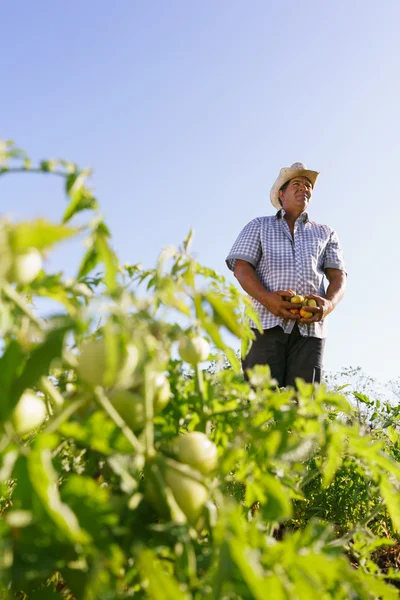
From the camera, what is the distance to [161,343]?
0.83 m

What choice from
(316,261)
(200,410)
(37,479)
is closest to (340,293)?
(316,261)

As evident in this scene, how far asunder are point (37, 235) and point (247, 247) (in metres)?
3.42

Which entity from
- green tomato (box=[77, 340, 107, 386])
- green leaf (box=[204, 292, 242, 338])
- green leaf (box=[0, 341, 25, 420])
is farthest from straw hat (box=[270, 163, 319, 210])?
green leaf (box=[0, 341, 25, 420])

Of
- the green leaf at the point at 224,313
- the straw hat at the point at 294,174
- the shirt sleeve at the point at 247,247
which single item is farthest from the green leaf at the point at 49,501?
the straw hat at the point at 294,174

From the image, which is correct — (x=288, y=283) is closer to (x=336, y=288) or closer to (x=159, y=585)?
(x=336, y=288)

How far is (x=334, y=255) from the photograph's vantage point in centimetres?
408

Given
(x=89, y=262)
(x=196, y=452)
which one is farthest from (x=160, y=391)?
(x=89, y=262)

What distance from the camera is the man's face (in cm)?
425

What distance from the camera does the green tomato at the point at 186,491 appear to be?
0.77m

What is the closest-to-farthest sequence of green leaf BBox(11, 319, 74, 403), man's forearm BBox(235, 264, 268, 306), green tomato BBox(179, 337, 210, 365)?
green leaf BBox(11, 319, 74, 403) < green tomato BBox(179, 337, 210, 365) < man's forearm BBox(235, 264, 268, 306)

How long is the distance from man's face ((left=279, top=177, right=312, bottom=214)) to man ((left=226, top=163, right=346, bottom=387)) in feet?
0.06

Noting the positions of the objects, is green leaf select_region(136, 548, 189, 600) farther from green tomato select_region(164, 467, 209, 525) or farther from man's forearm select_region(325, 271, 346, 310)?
man's forearm select_region(325, 271, 346, 310)

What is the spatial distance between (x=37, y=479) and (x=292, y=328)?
3.25 meters

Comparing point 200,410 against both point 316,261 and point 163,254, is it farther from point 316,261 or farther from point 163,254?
point 316,261
